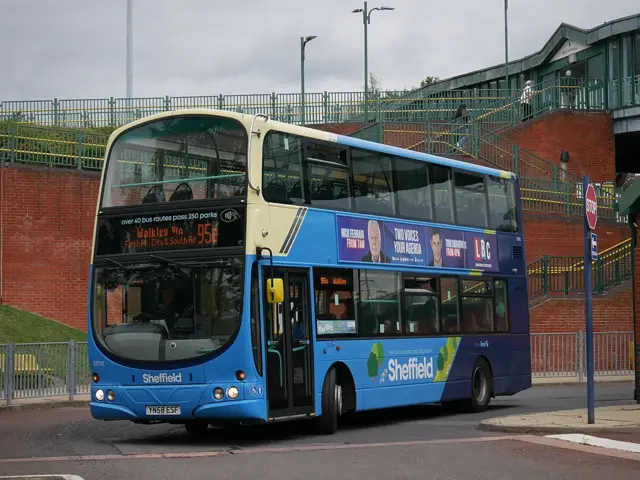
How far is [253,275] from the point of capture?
15.1 metres

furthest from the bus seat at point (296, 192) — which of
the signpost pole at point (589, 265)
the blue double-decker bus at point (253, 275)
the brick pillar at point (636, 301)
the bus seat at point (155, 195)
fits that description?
the brick pillar at point (636, 301)

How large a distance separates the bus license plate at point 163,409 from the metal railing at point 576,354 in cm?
1768

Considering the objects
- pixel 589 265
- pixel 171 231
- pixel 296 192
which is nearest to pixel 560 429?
pixel 589 265

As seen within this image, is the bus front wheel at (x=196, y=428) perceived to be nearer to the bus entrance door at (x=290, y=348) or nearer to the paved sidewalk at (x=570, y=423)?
the bus entrance door at (x=290, y=348)

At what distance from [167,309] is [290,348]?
5.86 ft

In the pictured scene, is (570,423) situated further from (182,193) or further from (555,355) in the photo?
(555,355)

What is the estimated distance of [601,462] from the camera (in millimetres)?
12609

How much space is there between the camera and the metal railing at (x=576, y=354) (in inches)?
1219

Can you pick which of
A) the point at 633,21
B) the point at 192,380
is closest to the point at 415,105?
the point at 633,21

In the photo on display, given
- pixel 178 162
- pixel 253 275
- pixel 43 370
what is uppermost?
pixel 178 162

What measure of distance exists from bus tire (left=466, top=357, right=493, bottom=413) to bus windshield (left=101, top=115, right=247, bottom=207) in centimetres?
728

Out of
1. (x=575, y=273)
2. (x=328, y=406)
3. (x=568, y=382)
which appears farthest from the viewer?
(x=575, y=273)

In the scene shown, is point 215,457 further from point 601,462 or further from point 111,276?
point 601,462

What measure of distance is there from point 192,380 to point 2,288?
19.2 metres
